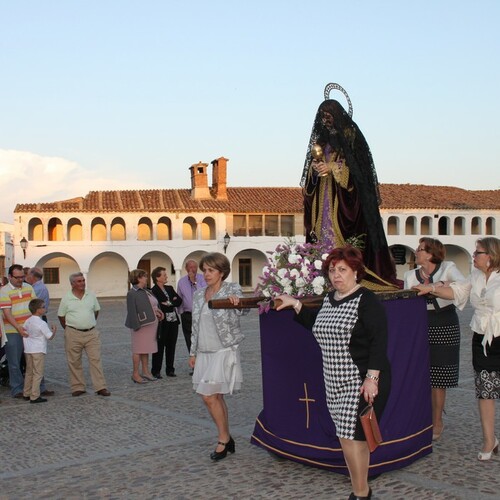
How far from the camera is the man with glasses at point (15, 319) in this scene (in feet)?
28.8

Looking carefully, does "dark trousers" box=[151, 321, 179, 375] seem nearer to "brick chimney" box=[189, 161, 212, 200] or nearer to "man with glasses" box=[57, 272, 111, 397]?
"man with glasses" box=[57, 272, 111, 397]

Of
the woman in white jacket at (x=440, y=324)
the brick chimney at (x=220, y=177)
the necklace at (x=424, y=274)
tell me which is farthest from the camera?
the brick chimney at (x=220, y=177)

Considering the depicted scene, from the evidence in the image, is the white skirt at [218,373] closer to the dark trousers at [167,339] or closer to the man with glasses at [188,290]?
the man with glasses at [188,290]

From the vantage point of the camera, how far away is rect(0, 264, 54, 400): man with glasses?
877cm

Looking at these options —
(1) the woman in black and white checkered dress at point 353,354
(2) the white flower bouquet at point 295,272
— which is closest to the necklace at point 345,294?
(1) the woman in black and white checkered dress at point 353,354

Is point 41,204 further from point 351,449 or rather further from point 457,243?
point 351,449

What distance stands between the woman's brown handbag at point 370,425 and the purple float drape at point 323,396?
952mm

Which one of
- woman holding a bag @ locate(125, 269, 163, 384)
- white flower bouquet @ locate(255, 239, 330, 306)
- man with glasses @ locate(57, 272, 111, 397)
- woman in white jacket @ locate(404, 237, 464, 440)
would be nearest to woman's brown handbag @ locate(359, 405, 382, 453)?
white flower bouquet @ locate(255, 239, 330, 306)

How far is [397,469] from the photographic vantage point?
5.05 m

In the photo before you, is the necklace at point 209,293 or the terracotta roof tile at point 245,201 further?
the terracotta roof tile at point 245,201

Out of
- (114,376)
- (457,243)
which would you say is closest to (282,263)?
(114,376)

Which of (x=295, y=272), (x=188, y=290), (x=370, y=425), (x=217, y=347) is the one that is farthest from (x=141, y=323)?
(x=370, y=425)

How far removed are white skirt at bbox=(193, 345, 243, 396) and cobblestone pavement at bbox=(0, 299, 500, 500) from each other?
0.59m

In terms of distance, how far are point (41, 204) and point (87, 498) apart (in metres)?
34.0
